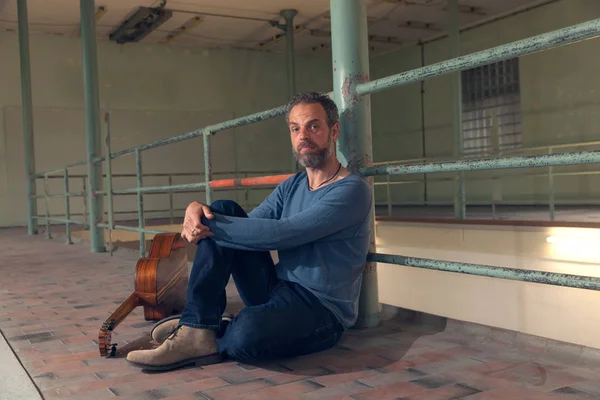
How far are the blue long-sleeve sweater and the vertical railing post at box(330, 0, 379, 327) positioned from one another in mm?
281

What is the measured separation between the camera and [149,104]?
484 inches

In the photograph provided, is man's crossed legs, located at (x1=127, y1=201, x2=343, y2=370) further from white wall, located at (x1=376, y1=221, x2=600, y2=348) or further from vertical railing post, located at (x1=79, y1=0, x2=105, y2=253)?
vertical railing post, located at (x1=79, y1=0, x2=105, y2=253)

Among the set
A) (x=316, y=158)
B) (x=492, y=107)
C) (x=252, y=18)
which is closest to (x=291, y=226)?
(x=316, y=158)

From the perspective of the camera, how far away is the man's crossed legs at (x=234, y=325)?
5.60ft

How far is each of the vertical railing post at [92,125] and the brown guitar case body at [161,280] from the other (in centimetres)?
350

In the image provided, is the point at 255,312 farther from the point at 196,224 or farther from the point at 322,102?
the point at 322,102

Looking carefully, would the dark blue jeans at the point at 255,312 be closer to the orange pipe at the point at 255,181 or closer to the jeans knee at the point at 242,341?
the jeans knee at the point at 242,341

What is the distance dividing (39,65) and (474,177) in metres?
8.55

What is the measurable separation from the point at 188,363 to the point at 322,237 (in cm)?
53

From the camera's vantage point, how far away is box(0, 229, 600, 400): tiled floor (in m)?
1.50

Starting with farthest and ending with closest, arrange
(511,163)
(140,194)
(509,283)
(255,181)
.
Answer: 1. (509,283)
2. (140,194)
3. (255,181)
4. (511,163)

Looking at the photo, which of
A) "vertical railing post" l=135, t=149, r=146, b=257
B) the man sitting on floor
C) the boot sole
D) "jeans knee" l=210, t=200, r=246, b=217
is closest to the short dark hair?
the man sitting on floor

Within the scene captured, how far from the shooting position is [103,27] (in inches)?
443

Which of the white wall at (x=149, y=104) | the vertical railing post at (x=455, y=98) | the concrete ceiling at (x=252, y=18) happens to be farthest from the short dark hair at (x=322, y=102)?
the white wall at (x=149, y=104)
